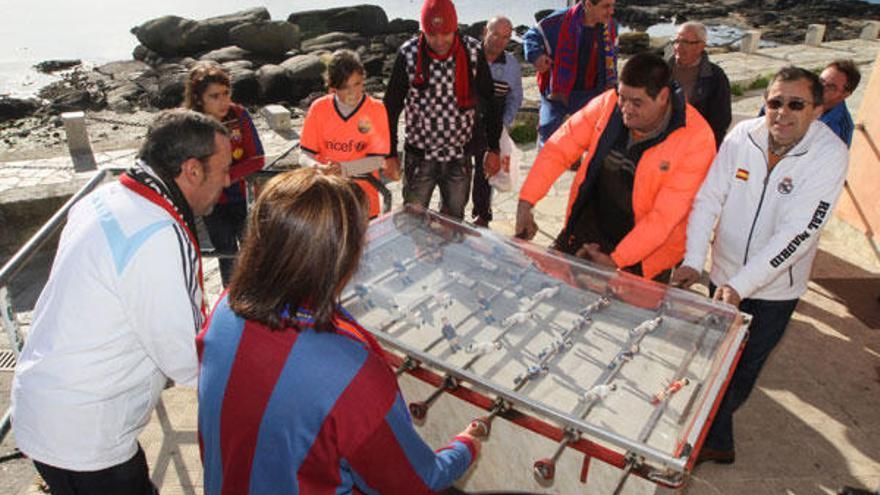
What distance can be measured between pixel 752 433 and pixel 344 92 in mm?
3285

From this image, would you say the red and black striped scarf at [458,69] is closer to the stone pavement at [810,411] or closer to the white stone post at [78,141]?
the stone pavement at [810,411]

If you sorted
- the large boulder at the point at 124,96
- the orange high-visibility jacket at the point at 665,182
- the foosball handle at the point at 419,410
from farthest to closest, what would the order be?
the large boulder at the point at 124,96, the orange high-visibility jacket at the point at 665,182, the foosball handle at the point at 419,410

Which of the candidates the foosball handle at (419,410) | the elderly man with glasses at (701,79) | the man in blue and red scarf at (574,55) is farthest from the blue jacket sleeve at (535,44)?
the foosball handle at (419,410)

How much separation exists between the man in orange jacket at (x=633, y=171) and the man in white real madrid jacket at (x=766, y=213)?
0.14m

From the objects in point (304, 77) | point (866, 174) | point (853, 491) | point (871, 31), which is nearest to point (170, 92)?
point (304, 77)

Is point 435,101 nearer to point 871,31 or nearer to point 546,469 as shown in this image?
Result: point 546,469

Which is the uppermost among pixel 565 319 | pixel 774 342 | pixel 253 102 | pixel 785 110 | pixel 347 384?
pixel 785 110

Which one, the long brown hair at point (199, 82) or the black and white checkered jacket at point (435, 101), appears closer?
the long brown hair at point (199, 82)

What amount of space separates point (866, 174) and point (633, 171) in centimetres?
337

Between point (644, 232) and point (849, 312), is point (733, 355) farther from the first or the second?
point (849, 312)

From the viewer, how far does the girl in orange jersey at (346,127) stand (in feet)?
14.5

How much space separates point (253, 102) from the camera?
16.3 m

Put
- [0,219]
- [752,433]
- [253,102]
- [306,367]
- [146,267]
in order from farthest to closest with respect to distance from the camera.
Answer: [253,102] → [0,219] → [752,433] → [146,267] → [306,367]

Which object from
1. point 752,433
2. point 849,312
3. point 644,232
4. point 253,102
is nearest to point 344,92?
point 644,232
